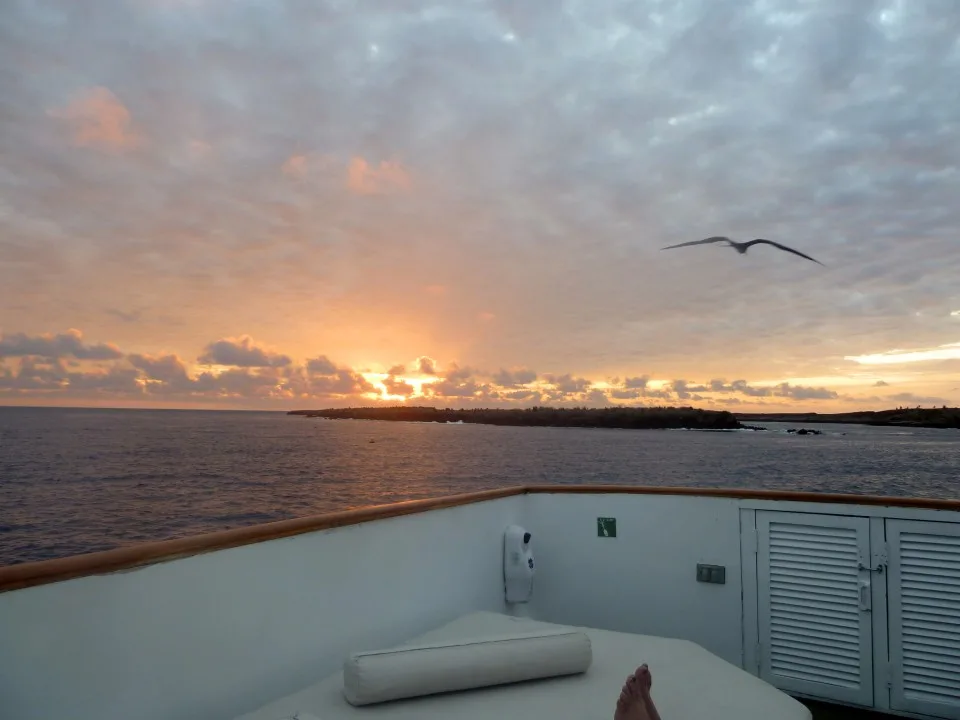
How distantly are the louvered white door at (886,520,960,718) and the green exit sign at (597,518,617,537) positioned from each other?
1084 millimetres

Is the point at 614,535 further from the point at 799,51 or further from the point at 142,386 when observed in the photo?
the point at 142,386

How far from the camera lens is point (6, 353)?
34.7 m

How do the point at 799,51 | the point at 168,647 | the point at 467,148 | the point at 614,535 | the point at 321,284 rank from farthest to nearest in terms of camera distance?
the point at 321,284 → the point at 467,148 → the point at 799,51 → the point at 614,535 → the point at 168,647

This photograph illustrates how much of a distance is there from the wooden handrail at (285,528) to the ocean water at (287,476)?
1352 cm

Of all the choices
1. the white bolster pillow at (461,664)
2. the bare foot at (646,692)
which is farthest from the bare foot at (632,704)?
the white bolster pillow at (461,664)

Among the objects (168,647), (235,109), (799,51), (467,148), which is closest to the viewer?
(168,647)

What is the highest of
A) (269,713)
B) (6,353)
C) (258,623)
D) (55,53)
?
(55,53)

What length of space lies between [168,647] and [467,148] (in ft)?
26.0

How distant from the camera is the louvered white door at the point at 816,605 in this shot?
243 centimetres

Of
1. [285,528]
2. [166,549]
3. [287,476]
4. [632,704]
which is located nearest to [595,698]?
[632,704]

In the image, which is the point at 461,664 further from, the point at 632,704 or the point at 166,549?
the point at 166,549

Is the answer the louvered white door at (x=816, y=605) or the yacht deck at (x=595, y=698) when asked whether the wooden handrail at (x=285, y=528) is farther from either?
the yacht deck at (x=595, y=698)

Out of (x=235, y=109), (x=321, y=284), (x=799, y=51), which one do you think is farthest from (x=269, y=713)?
(x=321, y=284)

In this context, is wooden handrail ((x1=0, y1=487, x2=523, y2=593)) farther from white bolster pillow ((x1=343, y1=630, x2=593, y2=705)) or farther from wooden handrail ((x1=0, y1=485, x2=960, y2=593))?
white bolster pillow ((x1=343, y1=630, x2=593, y2=705))
